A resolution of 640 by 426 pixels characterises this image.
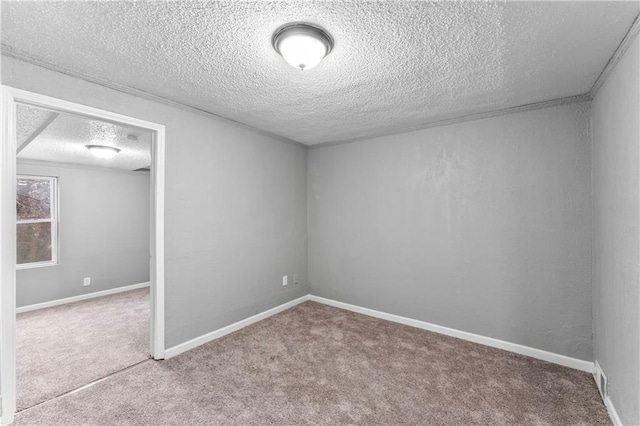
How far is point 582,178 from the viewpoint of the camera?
2457 mm

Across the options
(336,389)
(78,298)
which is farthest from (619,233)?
(78,298)

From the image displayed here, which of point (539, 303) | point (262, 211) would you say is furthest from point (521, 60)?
point (262, 211)

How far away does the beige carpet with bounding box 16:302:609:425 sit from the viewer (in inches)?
73.8

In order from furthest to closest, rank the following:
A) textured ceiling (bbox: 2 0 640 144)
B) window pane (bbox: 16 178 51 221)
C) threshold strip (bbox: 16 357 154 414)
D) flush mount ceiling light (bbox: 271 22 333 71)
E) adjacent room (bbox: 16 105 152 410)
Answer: window pane (bbox: 16 178 51 221)
adjacent room (bbox: 16 105 152 410)
threshold strip (bbox: 16 357 154 414)
flush mount ceiling light (bbox: 271 22 333 71)
textured ceiling (bbox: 2 0 640 144)

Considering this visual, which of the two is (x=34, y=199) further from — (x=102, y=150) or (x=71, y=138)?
(x=71, y=138)

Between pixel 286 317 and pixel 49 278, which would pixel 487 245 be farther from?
pixel 49 278

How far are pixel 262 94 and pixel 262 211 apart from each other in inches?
60.3

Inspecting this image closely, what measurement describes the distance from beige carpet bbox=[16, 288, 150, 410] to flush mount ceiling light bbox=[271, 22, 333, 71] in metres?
2.84

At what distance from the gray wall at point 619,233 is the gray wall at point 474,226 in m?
0.22

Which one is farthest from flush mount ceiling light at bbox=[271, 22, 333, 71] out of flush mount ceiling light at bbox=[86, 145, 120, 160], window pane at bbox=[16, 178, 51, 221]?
window pane at bbox=[16, 178, 51, 221]

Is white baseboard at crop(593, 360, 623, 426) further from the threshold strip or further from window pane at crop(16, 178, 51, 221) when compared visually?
window pane at crop(16, 178, 51, 221)

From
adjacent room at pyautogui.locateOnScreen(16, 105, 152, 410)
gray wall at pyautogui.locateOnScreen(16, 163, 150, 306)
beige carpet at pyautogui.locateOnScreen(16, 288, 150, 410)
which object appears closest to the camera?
beige carpet at pyautogui.locateOnScreen(16, 288, 150, 410)

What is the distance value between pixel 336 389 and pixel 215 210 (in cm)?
204

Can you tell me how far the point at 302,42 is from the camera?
1.58 meters
